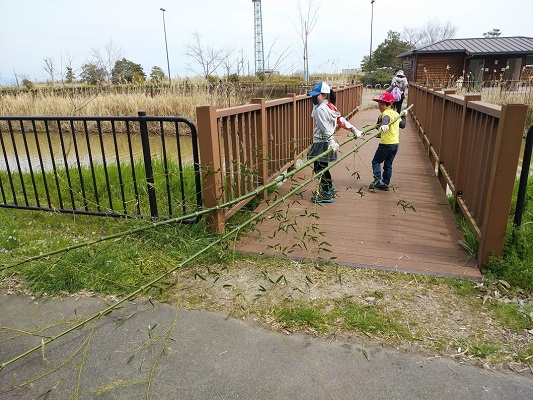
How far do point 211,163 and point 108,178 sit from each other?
6.70 ft

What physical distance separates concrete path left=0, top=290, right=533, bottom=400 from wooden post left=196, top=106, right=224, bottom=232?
4.01 ft

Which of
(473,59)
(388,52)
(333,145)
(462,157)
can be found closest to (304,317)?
(333,145)

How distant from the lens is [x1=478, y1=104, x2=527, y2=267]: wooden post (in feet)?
9.58

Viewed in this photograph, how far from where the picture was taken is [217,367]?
2.34m

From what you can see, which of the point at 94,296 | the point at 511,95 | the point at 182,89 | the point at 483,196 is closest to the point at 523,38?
the point at 511,95

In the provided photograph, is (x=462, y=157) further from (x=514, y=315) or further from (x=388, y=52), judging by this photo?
(x=388, y=52)

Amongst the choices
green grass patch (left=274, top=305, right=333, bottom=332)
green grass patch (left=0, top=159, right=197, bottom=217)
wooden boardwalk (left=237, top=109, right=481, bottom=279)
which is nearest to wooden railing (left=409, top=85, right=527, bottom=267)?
wooden boardwalk (left=237, top=109, right=481, bottom=279)

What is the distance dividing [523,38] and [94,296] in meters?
42.4

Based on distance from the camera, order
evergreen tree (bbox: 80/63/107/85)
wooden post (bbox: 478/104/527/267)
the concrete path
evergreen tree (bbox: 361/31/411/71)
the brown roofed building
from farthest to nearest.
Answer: evergreen tree (bbox: 361/31/411/71) → the brown roofed building → evergreen tree (bbox: 80/63/107/85) → wooden post (bbox: 478/104/527/267) → the concrete path

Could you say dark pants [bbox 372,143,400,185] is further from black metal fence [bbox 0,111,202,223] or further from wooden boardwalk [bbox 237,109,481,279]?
black metal fence [bbox 0,111,202,223]

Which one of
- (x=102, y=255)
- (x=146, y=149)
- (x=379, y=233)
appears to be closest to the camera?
(x=102, y=255)

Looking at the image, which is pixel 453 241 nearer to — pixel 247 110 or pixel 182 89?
pixel 247 110

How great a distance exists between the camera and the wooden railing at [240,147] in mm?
3668

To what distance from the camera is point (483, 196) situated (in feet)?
11.4
